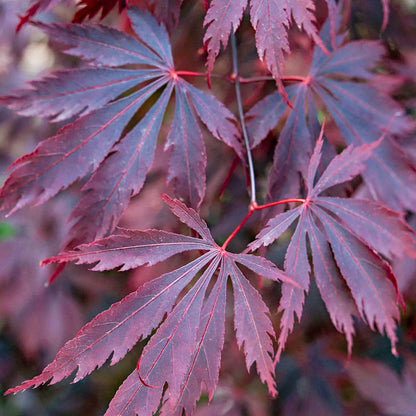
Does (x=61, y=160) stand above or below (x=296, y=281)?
above

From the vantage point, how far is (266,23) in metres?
0.54

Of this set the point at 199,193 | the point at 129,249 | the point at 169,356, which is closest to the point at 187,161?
the point at 199,193

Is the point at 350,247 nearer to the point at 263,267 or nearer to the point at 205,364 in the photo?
the point at 263,267

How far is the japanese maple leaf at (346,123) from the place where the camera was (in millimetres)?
707

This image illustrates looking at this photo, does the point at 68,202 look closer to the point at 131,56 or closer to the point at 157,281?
the point at 131,56

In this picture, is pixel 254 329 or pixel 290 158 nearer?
pixel 254 329

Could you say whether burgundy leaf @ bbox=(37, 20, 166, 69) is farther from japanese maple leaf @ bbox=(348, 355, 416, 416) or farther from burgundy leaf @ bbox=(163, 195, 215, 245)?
japanese maple leaf @ bbox=(348, 355, 416, 416)

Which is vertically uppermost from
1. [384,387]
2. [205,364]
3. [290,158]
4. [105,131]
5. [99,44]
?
[99,44]

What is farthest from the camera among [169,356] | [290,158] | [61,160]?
[290,158]

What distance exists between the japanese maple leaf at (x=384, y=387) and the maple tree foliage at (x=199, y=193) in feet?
1.84

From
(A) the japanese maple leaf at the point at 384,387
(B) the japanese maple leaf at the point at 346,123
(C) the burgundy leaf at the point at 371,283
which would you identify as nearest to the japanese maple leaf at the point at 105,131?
(B) the japanese maple leaf at the point at 346,123

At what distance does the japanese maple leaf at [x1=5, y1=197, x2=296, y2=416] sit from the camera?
19.2 inches

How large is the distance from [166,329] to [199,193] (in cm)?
21

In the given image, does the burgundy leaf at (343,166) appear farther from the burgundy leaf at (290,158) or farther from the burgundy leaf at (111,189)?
the burgundy leaf at (111,189)
